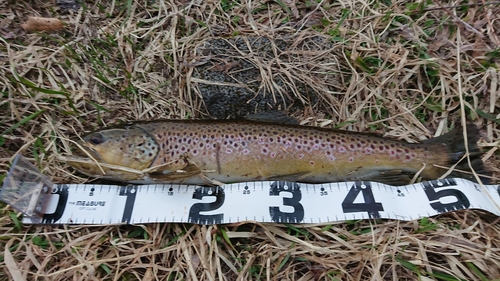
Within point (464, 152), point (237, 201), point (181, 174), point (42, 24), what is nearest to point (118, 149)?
point (181, 174)

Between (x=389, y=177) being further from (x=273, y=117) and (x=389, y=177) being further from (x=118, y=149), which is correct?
(x=118, y=149)

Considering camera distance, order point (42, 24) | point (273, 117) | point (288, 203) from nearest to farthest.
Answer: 1. point (288, 203)
2. point (273, 117)
3. point (42, 24)

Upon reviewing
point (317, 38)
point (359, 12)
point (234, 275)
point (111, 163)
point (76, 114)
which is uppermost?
point (359, 12)

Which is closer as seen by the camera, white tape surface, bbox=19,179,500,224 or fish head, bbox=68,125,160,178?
white tape surface, bbox=19,179,500,224

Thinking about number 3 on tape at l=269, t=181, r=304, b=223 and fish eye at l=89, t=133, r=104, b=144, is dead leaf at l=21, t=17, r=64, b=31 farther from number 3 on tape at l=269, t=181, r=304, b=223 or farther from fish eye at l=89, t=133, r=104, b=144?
number 3 on tape at l=269, t=181, r=304, b=223

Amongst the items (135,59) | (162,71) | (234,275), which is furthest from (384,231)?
(135,59)

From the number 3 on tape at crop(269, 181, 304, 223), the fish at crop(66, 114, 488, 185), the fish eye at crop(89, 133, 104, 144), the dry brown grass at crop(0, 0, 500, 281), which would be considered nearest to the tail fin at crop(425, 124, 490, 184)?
the fish at crop(66, 114, 488, 185)

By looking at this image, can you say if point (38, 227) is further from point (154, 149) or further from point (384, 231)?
point (384, 231)
